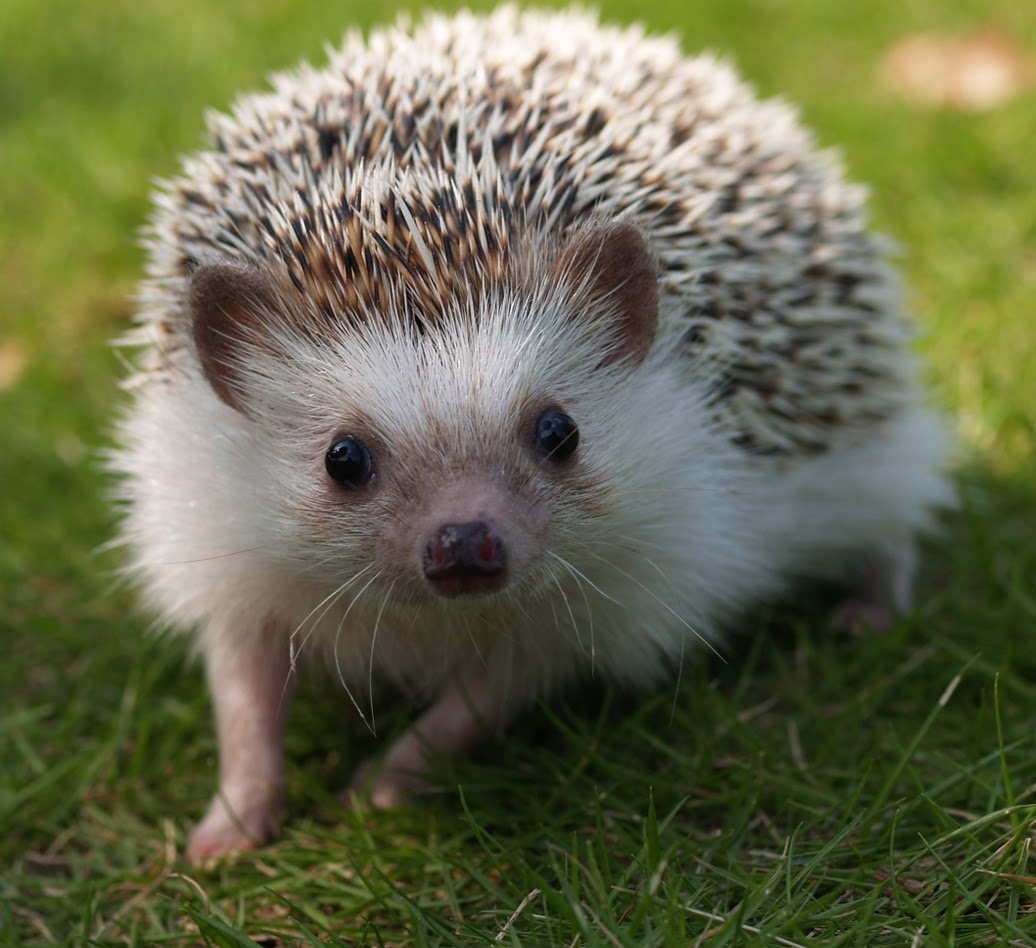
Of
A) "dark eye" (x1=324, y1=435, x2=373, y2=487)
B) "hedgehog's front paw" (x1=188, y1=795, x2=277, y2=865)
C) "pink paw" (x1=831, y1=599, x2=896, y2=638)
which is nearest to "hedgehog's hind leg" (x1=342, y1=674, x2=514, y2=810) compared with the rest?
"hedgehog's front paw" (x1=188, y1=795, x2=277, y2=865)

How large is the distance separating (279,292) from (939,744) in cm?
148

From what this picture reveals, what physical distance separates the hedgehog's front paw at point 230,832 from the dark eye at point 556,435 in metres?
0.90

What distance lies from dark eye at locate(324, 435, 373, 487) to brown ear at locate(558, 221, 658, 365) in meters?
0.48

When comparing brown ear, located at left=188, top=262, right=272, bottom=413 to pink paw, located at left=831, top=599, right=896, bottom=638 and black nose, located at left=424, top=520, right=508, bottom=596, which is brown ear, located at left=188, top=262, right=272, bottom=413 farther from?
pink paw, located at left=831, top=599, right=896, bottom=638

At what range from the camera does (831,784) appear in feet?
7.27

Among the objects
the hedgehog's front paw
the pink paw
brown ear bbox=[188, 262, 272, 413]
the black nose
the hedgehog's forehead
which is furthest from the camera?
the pink paw

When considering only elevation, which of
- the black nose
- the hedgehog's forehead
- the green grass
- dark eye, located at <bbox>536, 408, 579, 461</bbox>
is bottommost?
the green grass

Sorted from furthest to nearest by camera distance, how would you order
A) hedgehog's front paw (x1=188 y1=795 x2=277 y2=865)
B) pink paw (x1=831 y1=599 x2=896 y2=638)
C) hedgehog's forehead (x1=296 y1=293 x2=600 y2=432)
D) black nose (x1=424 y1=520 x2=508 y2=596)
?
pink paw (x1=831 y1=599 x2=896 y2=638) → hedgehog's front paw (x1=188 y1=795 x2=277 y2=865) → hedgehog's forehead (x1=296 y1=293 x2=600 y2=432) → black nose (x1=424 y1=520 x2=508 y2=596)

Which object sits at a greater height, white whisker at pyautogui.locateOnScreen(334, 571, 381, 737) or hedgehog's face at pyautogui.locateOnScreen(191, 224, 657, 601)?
hedgehog's face at pyautogui.locateOnScreen(191, 224, 657, 601)

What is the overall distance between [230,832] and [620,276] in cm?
127

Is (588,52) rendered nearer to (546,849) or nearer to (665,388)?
(665,388)

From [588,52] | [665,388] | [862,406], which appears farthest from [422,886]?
[588,52]

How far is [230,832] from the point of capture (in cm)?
229

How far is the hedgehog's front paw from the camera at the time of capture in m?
2.27
